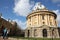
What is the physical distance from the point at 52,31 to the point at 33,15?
15886 mm

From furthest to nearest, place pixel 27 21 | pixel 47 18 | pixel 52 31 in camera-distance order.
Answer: pixel 27 21
pixel 47 18
pixel 52 31

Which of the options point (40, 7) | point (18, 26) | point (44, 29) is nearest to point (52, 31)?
point (44, 29)

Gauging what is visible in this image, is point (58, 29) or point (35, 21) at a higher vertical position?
point (35, 21)

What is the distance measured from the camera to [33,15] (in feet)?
251

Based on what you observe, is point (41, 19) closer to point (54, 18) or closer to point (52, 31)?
point (54, 18)

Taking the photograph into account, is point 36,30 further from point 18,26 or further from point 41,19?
point 18,26

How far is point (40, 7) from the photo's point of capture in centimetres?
7900

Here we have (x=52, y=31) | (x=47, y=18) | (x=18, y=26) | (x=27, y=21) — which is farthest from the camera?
(x=18, y=26)

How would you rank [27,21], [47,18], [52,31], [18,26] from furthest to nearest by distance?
1. [18,26]
2. [27,21]
3. [47,18]
4. [52,31]

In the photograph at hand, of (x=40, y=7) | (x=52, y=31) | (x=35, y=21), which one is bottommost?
(x=52, y=31)

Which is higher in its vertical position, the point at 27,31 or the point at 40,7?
the point at 40,7

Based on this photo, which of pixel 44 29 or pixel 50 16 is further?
pixel 50 16

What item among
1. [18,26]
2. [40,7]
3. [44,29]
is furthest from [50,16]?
[18,26]

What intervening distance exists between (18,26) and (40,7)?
28.2 m
